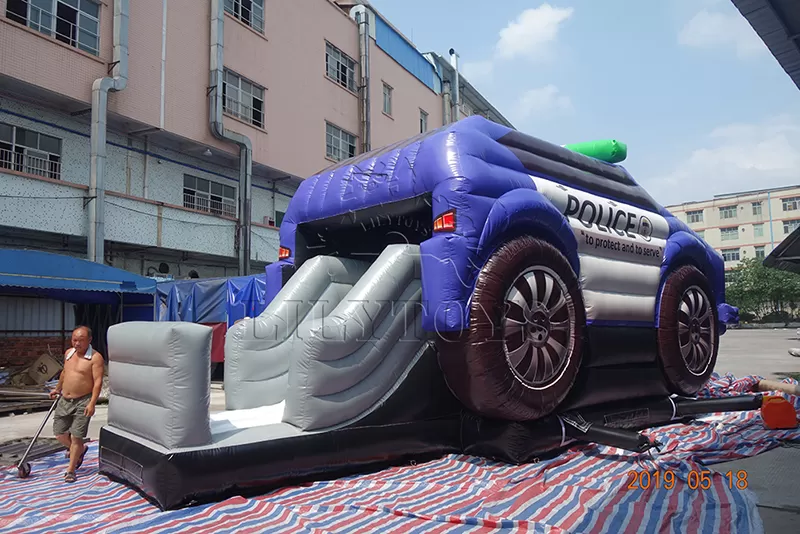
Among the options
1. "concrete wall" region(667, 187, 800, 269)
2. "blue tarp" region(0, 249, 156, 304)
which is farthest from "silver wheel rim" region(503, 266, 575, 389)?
"concrete wall" region(667, 187, 800, 269)

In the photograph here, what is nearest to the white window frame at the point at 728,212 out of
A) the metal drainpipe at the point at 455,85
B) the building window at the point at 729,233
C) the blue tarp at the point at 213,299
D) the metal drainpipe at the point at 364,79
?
the building window at the point at 729,233

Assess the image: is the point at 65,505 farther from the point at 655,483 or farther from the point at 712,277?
the point at 712,277

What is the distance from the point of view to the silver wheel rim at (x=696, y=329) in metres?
5.86

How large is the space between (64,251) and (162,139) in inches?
140

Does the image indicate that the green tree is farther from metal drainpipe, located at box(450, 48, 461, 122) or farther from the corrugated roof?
the corrugated roof

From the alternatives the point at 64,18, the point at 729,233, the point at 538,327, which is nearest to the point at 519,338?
the point at 538,327

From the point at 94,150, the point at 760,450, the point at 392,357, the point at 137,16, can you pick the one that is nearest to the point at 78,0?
the point at 137,16

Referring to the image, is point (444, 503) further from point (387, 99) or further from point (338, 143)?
point (387, 99)

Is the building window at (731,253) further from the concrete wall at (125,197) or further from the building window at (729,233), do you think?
the concrete wall at (125,197)

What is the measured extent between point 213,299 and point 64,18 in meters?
6.54

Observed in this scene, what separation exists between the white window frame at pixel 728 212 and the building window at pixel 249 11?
43338mm

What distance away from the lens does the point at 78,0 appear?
41.4 feet
